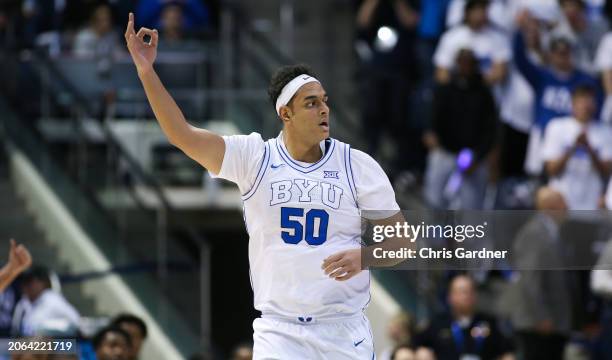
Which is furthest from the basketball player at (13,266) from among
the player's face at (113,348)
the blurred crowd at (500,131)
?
the blurred crowd at (500,131)

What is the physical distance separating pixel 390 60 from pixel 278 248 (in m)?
8.13

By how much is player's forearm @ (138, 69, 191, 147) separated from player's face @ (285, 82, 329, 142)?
2.15ft

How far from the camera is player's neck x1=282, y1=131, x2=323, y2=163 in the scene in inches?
321

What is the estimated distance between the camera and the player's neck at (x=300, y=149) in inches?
321

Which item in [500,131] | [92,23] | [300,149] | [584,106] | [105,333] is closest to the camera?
[300,149]

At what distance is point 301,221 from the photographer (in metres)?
7.98

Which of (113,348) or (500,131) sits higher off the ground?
(500,131)

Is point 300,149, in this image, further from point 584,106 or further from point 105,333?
point 584,106

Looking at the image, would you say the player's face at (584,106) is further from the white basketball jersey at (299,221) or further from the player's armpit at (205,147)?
the player's armpit at (205,147)

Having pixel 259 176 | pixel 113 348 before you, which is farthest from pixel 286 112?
pixel 113 348

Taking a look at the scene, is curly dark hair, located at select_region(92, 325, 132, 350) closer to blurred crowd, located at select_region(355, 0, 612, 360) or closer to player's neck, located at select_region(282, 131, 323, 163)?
blurred crowd, located at select_region(355, 0, 612, 360)

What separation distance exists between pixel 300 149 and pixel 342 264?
30.0 inches

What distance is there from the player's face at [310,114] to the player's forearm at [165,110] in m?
0.66

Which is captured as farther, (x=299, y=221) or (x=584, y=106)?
(x=584, y=106)
